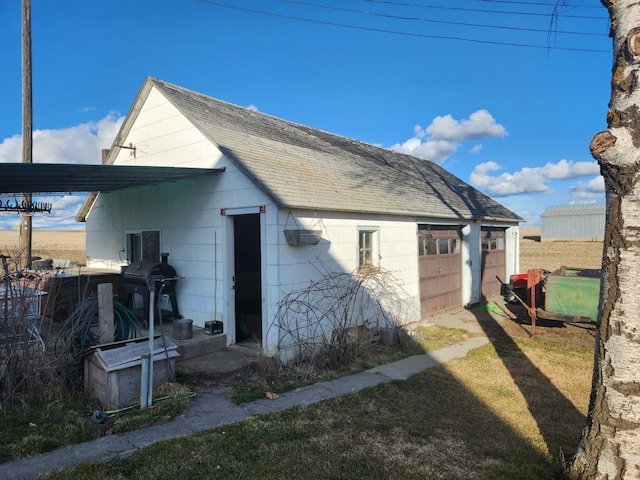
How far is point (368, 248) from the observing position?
9.60m

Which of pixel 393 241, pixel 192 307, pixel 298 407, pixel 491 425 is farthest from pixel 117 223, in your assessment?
pixel 491 425

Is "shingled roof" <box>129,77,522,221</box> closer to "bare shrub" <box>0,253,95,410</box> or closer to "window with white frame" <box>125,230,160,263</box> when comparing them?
"window with white frame" <box>125,230,160,263</box>

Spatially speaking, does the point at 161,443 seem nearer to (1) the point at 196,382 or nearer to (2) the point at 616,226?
(1) the point at 196,382

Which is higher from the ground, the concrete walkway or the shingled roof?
the shingled roof

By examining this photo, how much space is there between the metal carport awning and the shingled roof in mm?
1165

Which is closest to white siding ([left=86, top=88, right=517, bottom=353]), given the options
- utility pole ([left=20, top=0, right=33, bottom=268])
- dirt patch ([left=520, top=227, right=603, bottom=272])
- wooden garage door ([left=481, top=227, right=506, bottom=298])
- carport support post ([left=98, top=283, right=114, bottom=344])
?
utility pole ([left=20, top=0, right=33, bottom=268])

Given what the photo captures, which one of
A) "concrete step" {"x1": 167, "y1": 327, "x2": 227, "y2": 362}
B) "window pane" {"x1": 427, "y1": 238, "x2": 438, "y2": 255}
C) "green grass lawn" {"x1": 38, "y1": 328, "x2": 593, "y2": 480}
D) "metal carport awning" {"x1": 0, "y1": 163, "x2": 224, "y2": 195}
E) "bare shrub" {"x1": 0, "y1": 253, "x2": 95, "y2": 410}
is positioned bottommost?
"green grass lawn" {"x1": 38, "y1": 328, "x2": 593, "y2": 480}

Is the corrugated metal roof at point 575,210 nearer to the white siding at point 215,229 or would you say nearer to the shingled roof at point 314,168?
the shingled roof at point 314,168

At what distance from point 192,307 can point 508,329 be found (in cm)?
750

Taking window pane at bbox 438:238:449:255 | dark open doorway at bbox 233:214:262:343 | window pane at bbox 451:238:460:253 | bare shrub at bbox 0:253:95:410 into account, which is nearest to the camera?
bare shrub at bbox 0:253:95:410

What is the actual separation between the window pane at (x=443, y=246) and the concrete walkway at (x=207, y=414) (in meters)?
4.75

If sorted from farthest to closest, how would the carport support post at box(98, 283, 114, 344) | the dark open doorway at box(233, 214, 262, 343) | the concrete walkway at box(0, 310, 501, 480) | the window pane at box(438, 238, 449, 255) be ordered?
1. the window pane at box(438, 238, 449, 255)
2. the dark open doorway at box(233, 214, 262, 343)
3. the carport support post at box(98, 283, 114, 344)
4. the concrete walkway at box(0, 310, 501, 480)

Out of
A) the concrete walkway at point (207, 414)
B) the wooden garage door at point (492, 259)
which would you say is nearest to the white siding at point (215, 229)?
the concrete walkway at point (207, 414)

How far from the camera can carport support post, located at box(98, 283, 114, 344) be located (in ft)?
18.9
